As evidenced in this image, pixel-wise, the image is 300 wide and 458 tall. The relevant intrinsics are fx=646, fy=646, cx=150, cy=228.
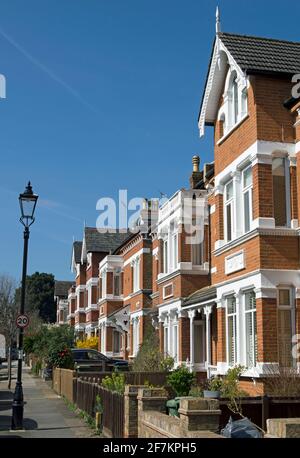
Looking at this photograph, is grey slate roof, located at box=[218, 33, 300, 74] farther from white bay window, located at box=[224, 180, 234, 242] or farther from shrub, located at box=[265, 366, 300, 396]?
shrub, located at box=[265, 366, 300, 396]

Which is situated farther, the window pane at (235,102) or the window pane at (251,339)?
the window pane at (235,102)

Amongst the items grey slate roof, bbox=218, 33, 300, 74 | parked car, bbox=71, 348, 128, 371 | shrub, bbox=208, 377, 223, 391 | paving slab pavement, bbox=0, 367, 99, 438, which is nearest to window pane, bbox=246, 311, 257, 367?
shrub, bbox=208, 377, 223, 391

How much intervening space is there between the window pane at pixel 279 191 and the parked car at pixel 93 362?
53.8 feet

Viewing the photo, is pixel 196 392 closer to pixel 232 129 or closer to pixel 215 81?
pixel 232 129

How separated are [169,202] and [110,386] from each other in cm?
1204

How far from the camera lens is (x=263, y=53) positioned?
17.3m

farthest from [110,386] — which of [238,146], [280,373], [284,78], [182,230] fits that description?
[182,230]

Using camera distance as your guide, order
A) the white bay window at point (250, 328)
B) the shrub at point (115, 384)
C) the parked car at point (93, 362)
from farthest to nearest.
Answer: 1. the parked car at point (93, 362)
2. the white bay window at point (250, 328)
3. the shrub at point (115, 384)

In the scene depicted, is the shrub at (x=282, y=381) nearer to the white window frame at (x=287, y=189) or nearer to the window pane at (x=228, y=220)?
the white window frame at (x=287, y=189)

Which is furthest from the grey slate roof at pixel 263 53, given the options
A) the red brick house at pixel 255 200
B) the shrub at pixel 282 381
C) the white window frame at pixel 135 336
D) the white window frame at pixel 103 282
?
the white window frame at pixel 103 282

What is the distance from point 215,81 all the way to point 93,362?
63.6 ft

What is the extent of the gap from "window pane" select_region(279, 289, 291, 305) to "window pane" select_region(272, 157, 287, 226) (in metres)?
1.65

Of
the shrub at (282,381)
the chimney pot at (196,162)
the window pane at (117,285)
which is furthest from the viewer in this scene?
the window pane at (117,285)

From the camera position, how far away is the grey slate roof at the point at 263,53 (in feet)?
54.0
